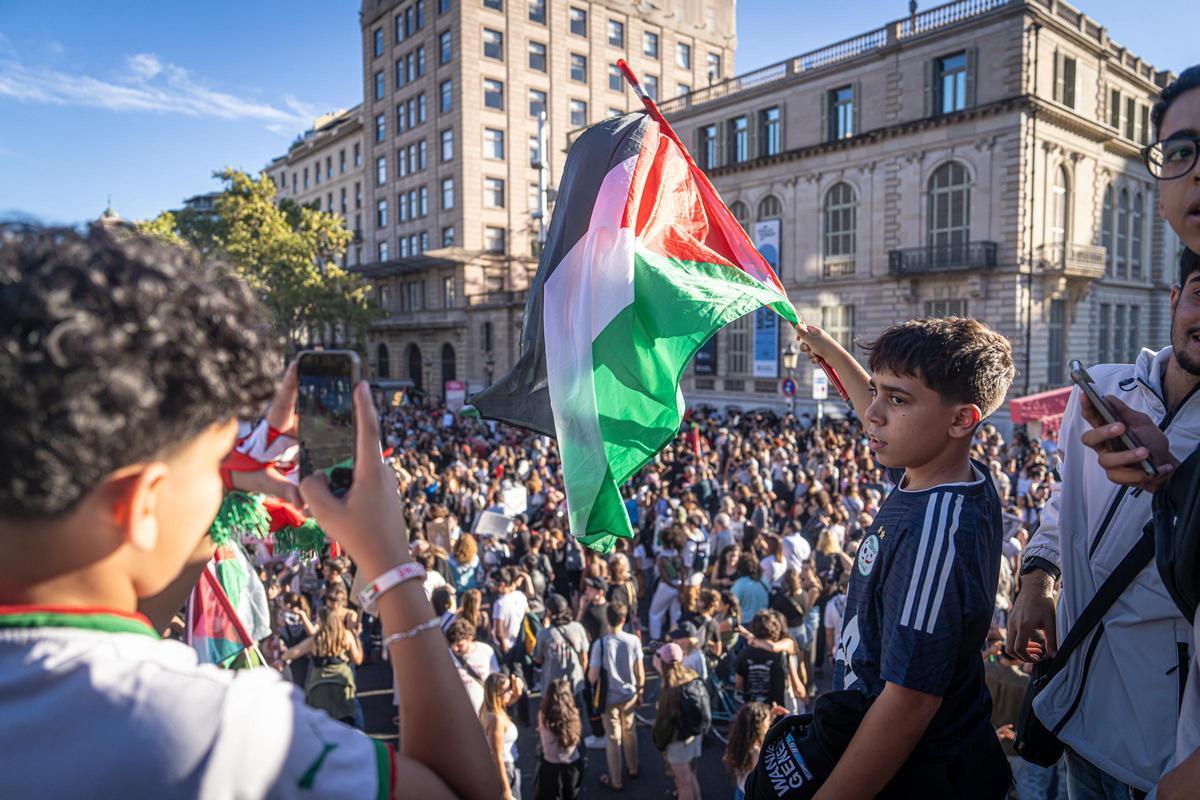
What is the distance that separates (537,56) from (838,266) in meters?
24.0

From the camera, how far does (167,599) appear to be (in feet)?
6.25

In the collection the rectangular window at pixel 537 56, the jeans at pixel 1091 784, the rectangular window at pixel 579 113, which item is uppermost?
the rectangular window at pixel 537 56

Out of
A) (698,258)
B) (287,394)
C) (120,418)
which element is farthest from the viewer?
(698,258)

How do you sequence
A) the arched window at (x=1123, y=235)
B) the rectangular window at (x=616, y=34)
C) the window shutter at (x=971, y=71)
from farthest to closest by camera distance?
the rectangular window at (x=616, y=34)
the arched window at (x=1123, y=235)
the window shutter at (x=971, y=71)

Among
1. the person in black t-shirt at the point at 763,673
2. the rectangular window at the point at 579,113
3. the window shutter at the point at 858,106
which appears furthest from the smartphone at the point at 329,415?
the rectangular window at the point at 579,113

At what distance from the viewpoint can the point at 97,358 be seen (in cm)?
93

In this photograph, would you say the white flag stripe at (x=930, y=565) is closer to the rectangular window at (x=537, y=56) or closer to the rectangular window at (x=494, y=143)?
the rectangular window at (x=494, y=143)

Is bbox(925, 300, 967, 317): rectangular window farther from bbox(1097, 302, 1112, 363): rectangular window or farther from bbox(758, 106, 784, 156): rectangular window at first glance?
bbox(758, 106, 784, 156): rectangular window

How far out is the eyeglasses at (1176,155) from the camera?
6.04 feet

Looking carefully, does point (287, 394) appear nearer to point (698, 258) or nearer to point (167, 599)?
point (167, 599)

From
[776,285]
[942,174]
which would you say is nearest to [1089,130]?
[942,174]

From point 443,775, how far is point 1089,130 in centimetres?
3131

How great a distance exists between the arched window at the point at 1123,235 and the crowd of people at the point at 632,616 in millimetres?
21405

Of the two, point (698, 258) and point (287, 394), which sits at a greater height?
point (698, 258)
